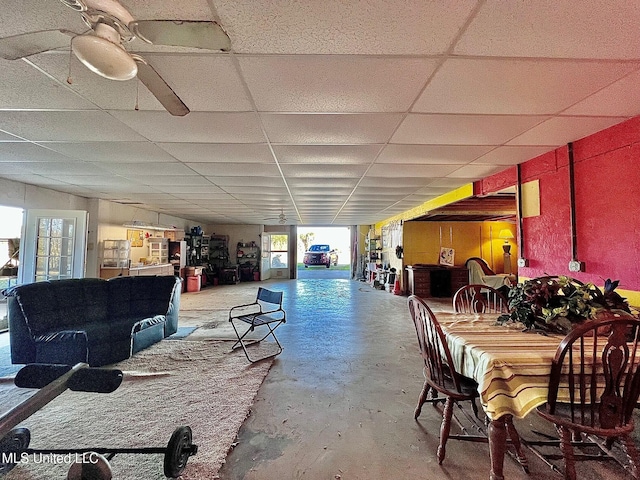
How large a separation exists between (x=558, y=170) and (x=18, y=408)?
14.1ft

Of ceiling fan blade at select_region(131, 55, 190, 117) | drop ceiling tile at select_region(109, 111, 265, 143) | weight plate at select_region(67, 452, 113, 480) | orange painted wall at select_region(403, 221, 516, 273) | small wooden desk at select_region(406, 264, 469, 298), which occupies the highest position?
drop ceiling tile at select_region(109, 111, 265, 143)

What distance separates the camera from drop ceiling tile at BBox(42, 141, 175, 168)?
111 inches

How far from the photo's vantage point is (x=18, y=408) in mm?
1164

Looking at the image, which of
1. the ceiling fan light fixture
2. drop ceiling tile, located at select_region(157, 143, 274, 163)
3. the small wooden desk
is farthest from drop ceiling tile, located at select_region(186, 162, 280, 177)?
the small wooden desk

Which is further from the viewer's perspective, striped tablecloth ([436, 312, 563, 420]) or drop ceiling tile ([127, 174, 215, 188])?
drop ceiling tile ([127, 174, 215, 188])

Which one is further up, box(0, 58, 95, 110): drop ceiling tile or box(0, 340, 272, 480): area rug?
box(0, 58, 95, 110): drop ceiling tile

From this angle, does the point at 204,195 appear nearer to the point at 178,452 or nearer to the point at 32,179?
the point at 32,179

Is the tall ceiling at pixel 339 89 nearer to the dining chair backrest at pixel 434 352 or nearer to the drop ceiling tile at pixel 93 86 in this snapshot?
the drop ceiling tile at pixel 93 86

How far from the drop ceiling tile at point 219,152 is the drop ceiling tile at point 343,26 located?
142 centimetres

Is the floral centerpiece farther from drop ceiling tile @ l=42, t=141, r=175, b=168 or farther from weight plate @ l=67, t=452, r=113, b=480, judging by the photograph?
drop ceiling tile @ l=42, t=141, r=175, b=168

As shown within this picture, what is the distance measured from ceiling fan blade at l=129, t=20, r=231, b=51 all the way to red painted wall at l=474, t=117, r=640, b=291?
3028 mm

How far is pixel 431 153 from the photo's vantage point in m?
3.04

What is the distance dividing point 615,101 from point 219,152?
3306 millimetres

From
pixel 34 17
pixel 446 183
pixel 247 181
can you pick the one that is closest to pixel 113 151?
pixel 247 181
